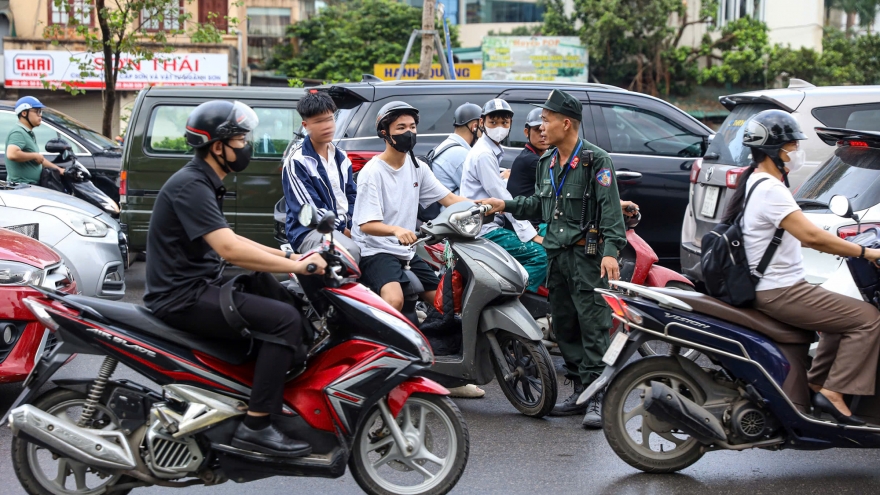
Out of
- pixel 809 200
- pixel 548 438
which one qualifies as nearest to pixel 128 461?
pixel 548 438

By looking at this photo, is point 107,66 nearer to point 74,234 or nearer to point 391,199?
point 74,234

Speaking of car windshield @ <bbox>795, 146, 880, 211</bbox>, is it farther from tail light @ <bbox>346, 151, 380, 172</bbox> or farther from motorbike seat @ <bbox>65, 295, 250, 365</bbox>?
motorbike seat @ <bbox>65, 295, 250, 365</bbox>

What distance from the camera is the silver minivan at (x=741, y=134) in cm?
752

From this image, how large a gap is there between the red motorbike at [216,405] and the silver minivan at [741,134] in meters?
4.11

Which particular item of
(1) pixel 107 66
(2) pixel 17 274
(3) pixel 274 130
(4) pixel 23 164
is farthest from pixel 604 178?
(1) pixel 107 66

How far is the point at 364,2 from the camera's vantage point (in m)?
Result: 33.0

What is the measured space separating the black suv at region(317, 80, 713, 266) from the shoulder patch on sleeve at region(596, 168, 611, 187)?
3466 millimetres

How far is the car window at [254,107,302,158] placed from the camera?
10023mm

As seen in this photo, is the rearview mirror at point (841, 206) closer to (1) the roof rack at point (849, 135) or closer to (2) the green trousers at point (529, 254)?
(1) the roof rack at point (849, 135)

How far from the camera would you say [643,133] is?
880 centimetres

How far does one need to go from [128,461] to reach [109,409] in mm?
232

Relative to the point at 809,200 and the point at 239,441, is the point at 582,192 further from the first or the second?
the point at 239,441

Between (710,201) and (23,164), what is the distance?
Result: 673 centimetres

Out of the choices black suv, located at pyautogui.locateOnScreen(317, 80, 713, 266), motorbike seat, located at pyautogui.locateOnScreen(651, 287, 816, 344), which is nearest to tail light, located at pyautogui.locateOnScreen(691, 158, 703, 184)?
black suv, located at pyautogui.locateOnScreen(317, 80, 713, 266)
